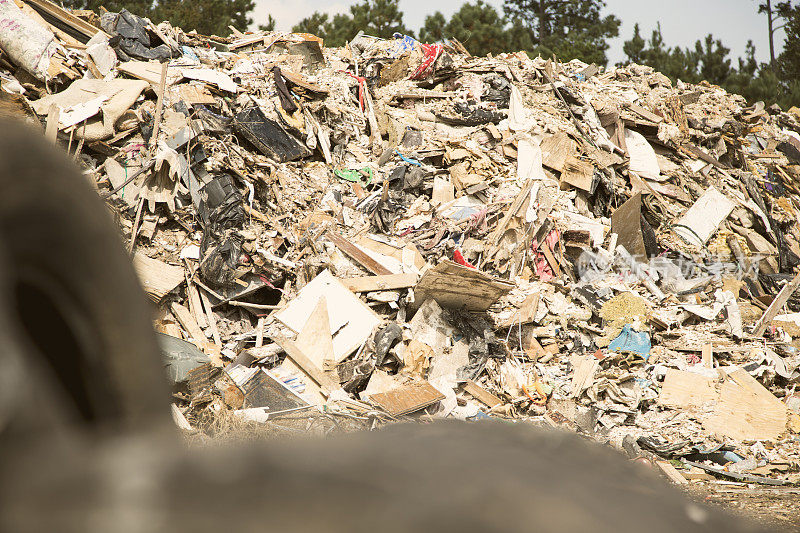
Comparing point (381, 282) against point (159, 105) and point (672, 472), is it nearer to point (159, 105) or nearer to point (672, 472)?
point (672, 472)

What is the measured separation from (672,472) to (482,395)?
202cm

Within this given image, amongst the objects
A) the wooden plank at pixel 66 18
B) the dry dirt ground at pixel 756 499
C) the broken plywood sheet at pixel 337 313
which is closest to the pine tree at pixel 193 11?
the wooden plank at pixel 66 18

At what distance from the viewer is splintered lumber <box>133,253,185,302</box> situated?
622 centimetres

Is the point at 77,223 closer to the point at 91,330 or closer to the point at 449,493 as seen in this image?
the point at 91,330

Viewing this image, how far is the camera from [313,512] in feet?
1.35

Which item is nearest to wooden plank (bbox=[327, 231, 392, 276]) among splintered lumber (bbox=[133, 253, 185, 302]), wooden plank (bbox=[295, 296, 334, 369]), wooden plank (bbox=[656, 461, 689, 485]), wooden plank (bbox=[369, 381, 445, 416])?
wooden plank (bbox=[295, 296, 334, 369])

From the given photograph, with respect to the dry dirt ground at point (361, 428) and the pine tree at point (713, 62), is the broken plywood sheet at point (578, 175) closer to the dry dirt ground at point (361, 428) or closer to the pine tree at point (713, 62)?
the dry dirt ground at point (361, 428)

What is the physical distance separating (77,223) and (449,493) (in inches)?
22.9

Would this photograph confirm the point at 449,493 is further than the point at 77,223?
No

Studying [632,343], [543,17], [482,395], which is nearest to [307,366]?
[482,395]

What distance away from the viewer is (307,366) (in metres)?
6.10

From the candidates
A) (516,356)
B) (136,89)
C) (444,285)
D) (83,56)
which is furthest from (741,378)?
(83,56)

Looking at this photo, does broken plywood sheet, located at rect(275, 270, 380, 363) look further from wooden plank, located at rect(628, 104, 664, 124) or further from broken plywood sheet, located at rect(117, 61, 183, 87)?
wooden plank, located at rect(628, 104, 664, 124)

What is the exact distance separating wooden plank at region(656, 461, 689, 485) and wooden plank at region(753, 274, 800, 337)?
3154mm
